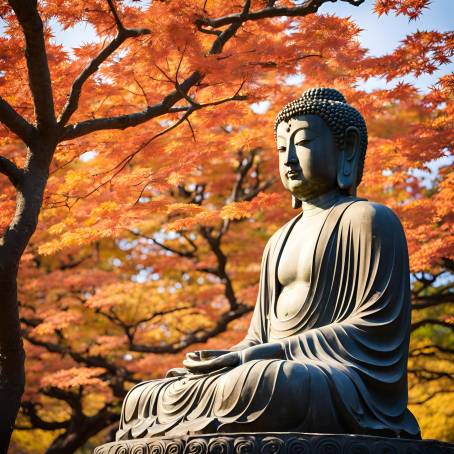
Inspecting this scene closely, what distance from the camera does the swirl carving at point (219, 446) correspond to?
163 inches

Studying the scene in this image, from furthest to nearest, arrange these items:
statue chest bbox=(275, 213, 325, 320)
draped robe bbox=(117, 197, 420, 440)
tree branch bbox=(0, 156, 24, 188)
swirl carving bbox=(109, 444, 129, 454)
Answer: tree branch bbox=(0, 156, 24, 188) → statue chest bbox=(275, 213, 325, 320) → swirl carving bbox=(109, 444, 129, 454) → draped robe bbox=(117, 197, 420, 440)

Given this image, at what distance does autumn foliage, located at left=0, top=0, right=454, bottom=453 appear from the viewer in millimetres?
7527

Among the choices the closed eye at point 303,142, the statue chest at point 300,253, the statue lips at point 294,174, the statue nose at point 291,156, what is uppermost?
the closed eye at point 303,142

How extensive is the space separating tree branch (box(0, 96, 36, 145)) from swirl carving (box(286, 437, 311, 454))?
149 inches

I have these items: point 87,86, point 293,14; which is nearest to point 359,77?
point 293,14

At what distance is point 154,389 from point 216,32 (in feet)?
12.7

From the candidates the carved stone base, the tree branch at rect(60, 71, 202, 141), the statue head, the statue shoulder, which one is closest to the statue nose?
the statue head

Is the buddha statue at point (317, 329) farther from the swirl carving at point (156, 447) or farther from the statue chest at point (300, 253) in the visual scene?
→ the swirl carving at point (156, 447)

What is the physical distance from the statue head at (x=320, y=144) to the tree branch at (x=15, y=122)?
2310 millimetres

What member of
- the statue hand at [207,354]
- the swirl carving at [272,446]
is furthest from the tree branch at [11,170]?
the swirl carving at [272,446]

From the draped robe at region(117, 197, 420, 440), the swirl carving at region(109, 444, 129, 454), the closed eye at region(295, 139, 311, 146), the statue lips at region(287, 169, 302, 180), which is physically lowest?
the swirl carving at region(109, 444, 129, 454)

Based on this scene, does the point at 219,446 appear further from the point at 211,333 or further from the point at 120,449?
the point at 211,333

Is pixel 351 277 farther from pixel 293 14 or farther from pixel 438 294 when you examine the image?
pixel 438 294

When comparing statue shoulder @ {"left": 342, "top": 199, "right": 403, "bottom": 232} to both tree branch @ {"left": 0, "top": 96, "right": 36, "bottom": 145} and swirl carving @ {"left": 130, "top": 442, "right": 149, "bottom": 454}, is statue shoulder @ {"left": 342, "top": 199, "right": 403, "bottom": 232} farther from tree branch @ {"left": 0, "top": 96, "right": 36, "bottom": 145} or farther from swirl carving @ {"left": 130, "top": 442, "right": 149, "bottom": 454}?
tree branch @ {"left": 0, "top": 96, "right": 36, "bottom": 145}
